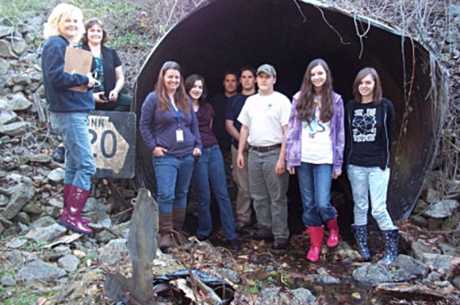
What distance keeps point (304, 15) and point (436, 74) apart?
1655mm

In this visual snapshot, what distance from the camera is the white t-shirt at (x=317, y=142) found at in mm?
4242

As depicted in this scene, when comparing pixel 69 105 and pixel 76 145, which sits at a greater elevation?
pixel 69 105

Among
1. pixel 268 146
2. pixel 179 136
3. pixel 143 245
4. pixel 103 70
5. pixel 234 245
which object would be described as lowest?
pixel 234 245

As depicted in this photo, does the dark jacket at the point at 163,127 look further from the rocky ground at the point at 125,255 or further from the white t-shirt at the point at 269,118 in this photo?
the rocky ground at the point at 125,255

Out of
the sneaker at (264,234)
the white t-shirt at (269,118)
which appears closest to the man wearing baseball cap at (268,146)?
the white t-shirt at (269,118)

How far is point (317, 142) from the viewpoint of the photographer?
14.0ft

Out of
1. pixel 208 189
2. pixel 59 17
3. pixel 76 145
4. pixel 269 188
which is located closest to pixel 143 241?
pixel 76 145

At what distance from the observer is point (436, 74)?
4.61 metres

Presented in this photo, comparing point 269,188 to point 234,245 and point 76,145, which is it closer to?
point 234,245

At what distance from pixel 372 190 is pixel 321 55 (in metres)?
2.66

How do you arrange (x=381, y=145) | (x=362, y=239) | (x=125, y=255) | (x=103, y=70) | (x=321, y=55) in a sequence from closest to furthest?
(x=125, y=255), (x=381, y=145), (x=362, y=239), (x=103, y=70), (x=321, y=55)

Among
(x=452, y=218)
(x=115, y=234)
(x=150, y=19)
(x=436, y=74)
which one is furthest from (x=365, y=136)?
(x=150, y=19)

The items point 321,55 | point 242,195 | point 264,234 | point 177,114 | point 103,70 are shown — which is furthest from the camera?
point 321,55

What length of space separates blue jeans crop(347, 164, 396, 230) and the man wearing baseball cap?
62cm
